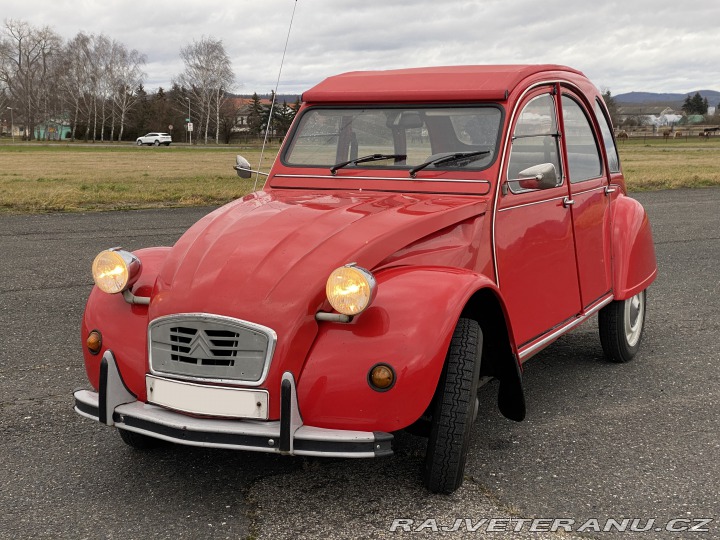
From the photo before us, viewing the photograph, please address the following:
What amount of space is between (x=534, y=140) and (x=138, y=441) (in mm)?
2726

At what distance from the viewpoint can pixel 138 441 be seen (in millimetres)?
3836

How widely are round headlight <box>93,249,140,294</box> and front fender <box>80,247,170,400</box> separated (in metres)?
0.09

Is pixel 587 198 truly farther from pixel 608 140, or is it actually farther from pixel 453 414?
pixel 453 414

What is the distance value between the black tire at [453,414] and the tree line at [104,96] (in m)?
80.5

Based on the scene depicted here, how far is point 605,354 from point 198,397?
3341mm

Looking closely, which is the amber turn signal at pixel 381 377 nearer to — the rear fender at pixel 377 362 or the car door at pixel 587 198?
the rear fender at pixel 377 362

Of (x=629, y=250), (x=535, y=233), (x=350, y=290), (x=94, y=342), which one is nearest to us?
(x=350, y=290)

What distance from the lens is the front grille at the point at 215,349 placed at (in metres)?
3.10

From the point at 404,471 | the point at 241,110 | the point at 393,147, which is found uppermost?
the point at 241,110

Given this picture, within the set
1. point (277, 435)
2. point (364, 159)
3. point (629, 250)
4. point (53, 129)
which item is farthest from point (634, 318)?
point (53, 129)

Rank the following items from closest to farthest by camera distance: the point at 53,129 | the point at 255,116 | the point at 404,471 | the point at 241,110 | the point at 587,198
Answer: the point at 404,471
the point at 587,198
the point at 255,116
the point at 241,110
the point at 53,129

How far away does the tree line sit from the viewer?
83875 millimetres

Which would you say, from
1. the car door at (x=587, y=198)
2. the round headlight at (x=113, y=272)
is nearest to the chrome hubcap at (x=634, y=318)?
the car door at (x=587, y=198)

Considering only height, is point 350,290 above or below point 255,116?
below
